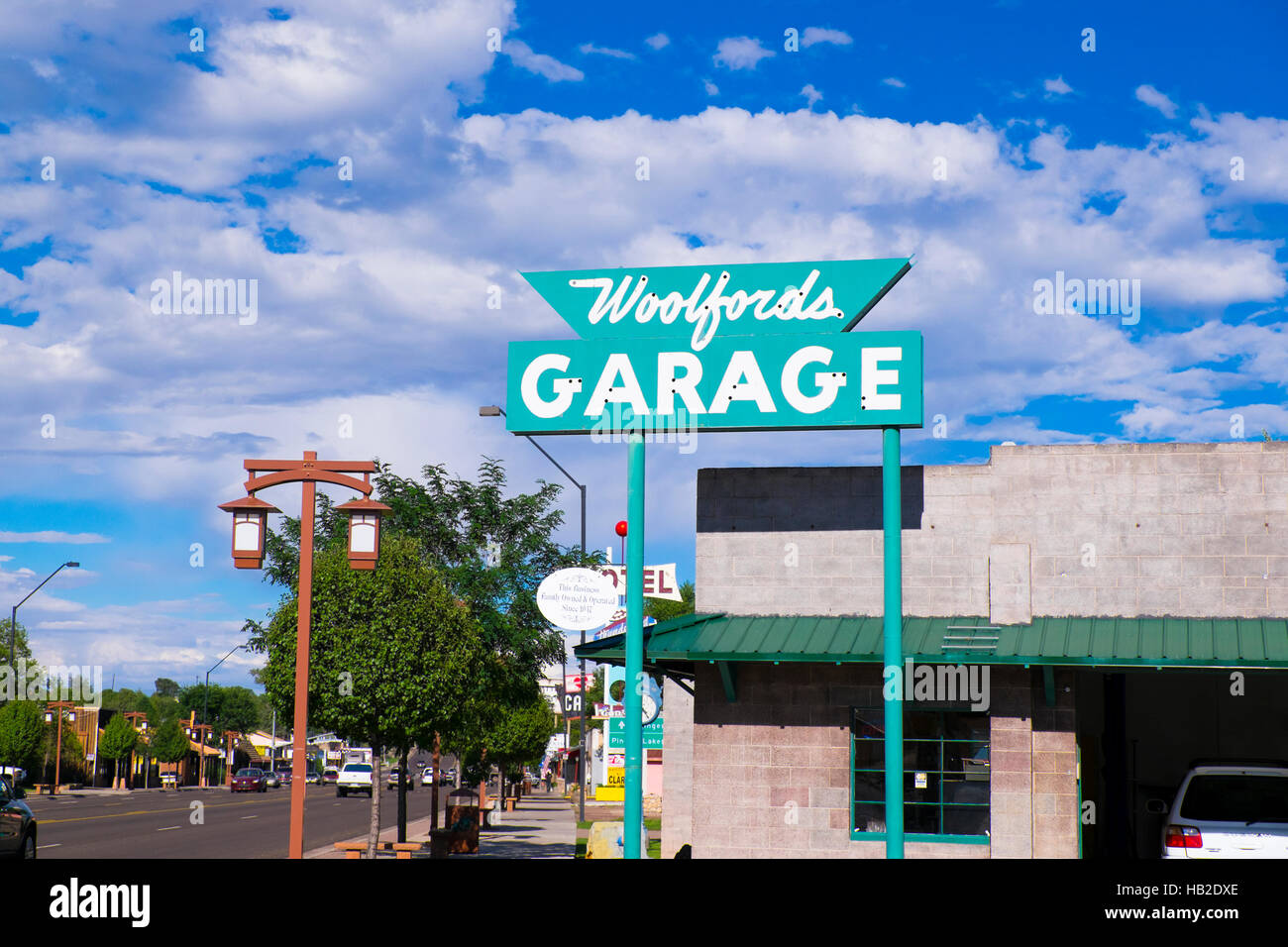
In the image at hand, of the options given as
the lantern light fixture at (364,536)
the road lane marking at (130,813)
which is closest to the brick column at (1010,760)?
the lantern light fixture at (364,536)

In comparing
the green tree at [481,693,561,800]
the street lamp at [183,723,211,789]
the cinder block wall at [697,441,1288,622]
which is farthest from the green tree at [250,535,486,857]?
the street lamp at [183,723,211,789]

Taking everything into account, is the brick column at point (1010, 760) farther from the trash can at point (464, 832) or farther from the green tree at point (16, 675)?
the green tree at point (16, 675)

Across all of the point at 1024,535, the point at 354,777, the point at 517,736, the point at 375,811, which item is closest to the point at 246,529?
the point at 375,811

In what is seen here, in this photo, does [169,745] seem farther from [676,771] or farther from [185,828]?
[676,771]

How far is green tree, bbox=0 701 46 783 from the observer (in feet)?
220

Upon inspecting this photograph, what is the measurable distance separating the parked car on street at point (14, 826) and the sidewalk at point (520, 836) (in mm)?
6339

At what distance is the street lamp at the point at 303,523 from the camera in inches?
746

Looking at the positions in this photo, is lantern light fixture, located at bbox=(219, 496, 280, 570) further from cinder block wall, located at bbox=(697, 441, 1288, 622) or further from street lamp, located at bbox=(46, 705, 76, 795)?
street lamp, located at bbox=(46, 705, 76, 795)

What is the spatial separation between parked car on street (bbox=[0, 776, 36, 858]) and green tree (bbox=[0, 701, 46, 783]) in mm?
51094

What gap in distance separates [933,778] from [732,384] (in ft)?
20.2

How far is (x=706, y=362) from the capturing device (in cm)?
1720
